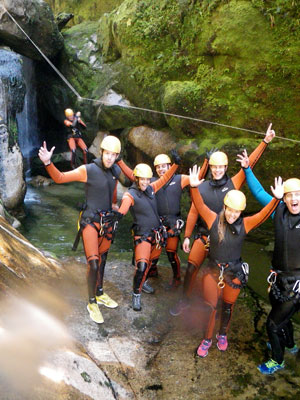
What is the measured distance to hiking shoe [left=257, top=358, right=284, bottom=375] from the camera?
407 cm

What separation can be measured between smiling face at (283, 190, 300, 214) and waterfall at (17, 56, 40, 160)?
14.2m

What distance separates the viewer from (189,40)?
30.6 ft

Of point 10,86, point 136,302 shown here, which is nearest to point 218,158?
point 136,302

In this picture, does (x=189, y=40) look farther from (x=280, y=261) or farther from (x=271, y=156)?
(x=280, y=261)

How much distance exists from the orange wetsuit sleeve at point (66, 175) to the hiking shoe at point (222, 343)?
2.84m

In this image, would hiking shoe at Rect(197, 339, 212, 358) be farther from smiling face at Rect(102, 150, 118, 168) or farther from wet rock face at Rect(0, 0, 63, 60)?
wet rock face at Rect(0, 0, 63, 60)

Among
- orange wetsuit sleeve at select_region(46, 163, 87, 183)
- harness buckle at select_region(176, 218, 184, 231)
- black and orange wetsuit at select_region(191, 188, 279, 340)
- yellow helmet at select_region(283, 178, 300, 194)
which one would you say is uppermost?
yellow helmet at select_region(283, 178, 300, 194)

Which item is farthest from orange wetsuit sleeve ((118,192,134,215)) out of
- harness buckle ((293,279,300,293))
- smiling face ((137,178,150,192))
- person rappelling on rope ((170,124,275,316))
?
harness buckle ((293,279,300,293))

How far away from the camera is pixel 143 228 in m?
5.05

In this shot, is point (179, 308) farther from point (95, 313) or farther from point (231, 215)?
point (231, 215)

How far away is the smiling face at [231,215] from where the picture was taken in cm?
398

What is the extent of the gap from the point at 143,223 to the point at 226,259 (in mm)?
1447

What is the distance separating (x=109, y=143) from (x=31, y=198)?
8.80 metres

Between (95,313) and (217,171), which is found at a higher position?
(217,171)
